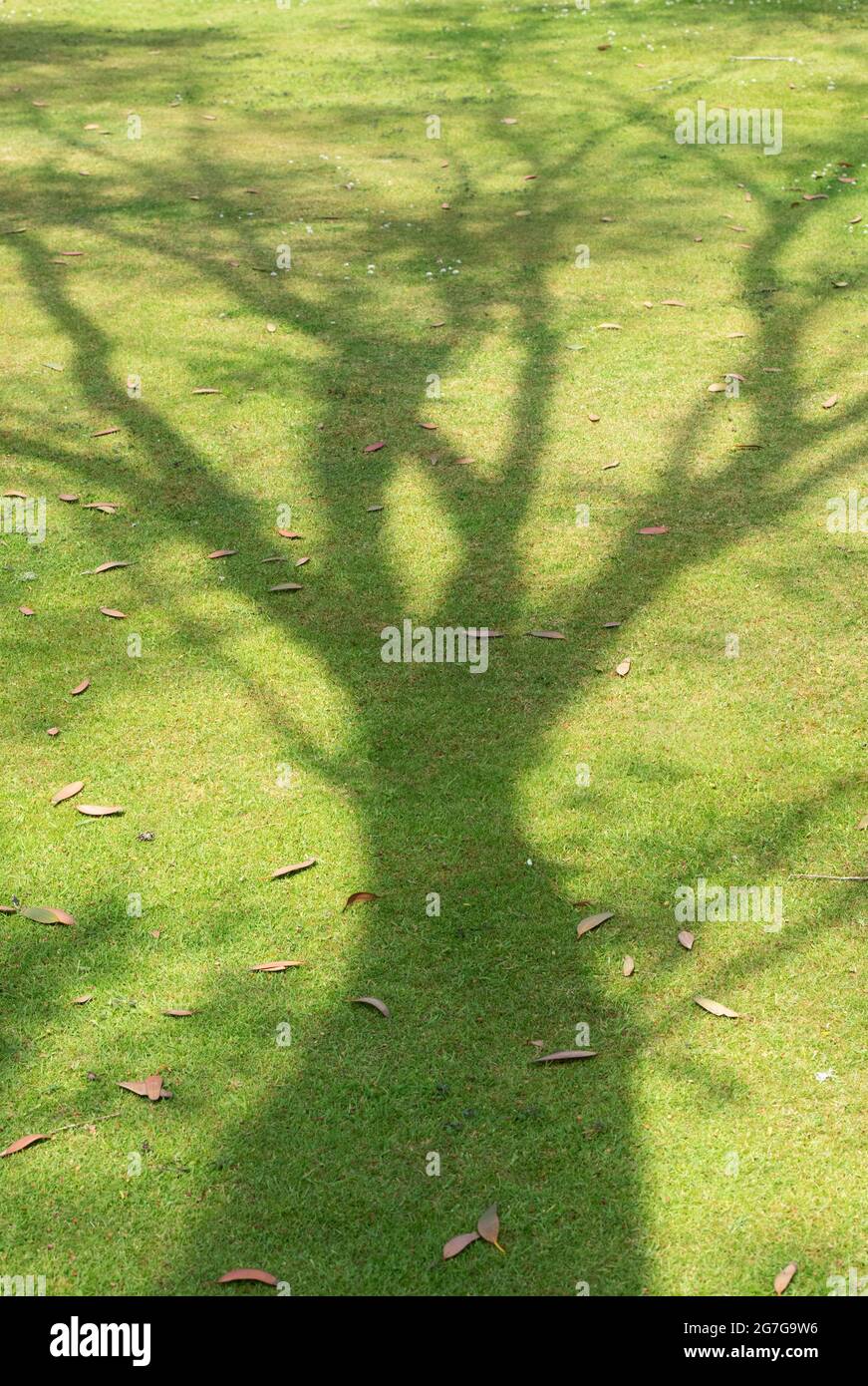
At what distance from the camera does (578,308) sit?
27.4 feet

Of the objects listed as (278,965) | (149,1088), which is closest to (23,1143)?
(149,1088)

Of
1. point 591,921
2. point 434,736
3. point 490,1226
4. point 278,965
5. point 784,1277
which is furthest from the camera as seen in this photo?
point 434,736

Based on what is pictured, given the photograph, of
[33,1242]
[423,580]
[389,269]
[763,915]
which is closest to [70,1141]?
[33,1242]

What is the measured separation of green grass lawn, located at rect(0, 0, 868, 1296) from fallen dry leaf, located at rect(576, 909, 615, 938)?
0.09 ft

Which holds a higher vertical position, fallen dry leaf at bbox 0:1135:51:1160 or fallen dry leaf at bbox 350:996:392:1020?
fallen dry leaf at bbox 350:996:392:1020

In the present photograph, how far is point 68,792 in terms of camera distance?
15.1 ft

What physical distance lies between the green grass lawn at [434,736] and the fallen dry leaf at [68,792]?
0.16 feet

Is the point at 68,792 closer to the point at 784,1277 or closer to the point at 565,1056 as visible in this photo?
the point at 565,1056

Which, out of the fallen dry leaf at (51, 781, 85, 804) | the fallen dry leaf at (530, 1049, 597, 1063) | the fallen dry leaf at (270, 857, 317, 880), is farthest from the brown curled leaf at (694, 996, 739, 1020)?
the fallen dry leaf at (51, 781, 85, 804)

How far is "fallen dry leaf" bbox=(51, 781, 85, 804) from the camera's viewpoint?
4574mm

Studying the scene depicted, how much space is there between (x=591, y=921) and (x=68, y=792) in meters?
1.88

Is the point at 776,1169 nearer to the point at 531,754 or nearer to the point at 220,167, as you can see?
the point at 531,754

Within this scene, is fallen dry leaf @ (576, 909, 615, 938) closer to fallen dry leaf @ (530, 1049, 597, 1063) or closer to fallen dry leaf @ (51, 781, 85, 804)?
fallen dry leaf @ (530, 1049, 597, 1063)

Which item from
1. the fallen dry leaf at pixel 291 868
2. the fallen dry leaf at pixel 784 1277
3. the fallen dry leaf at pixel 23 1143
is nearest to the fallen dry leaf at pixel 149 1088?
the fallen dry leaf at pixel 23 1143
